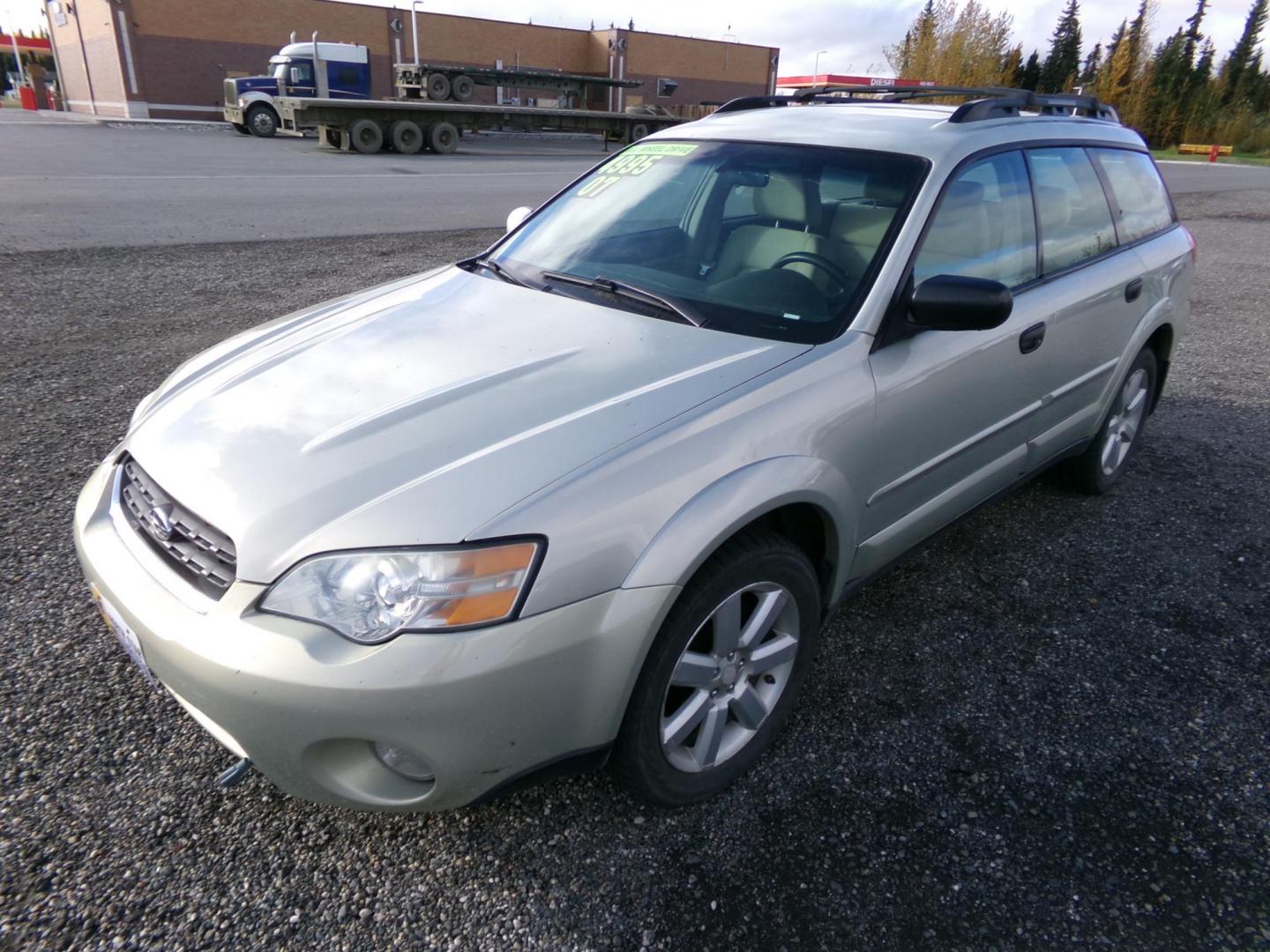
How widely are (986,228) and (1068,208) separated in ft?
2.30

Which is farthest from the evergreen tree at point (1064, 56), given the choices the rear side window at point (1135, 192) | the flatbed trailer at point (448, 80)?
the rear side window at point (1135, 192)

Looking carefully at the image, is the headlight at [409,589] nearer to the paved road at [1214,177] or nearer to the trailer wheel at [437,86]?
the paved road at [1214,177]

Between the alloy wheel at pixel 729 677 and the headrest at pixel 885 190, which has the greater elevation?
the headrest at pixel 885 190

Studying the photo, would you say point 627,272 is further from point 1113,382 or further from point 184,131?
point 184,131

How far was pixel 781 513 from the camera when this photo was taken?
2.36 meters

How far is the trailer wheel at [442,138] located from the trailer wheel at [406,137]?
33 centimetres

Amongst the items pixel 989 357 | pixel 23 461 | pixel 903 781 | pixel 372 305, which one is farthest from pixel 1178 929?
pixel 23 461

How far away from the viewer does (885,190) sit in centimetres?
279

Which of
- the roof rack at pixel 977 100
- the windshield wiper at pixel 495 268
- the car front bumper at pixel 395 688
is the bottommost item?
the car front bumper at pixel 395 688

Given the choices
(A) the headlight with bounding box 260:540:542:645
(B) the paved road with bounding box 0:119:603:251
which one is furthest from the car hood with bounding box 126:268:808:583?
(B) the paved road with bounding box 0:119:603:251

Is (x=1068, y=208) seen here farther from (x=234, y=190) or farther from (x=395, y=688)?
(x=234, y=190)

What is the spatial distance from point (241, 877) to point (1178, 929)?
2.20 m

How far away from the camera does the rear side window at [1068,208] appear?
331cm

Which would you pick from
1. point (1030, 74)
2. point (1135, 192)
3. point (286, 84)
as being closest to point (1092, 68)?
point (1030, 74)
